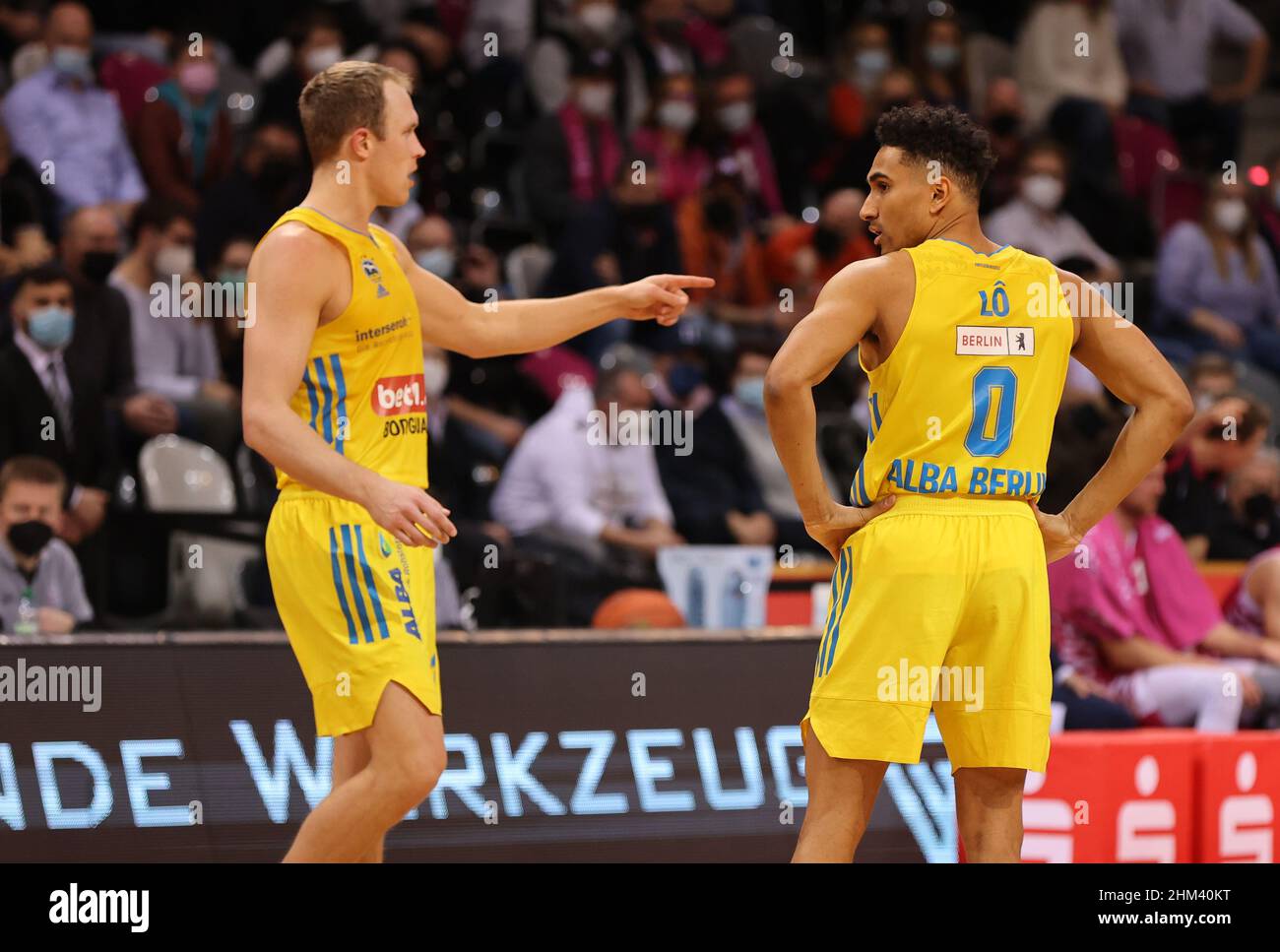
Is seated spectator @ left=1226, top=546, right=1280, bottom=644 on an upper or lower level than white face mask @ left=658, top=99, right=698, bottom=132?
lower

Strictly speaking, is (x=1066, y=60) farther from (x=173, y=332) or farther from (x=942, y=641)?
(x=942, y=641)

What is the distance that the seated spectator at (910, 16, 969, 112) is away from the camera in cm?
1194

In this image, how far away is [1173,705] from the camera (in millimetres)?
7141

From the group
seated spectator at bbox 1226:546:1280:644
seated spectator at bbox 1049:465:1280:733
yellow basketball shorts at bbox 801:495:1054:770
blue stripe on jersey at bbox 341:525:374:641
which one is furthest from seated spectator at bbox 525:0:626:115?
yellow basketball shorts at bbox 801:495:1054:770

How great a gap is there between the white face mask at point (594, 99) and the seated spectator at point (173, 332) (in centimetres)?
276

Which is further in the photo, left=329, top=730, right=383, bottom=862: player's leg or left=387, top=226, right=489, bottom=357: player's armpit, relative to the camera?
left=387, top=226, right=489, bottom=357: player's armpit

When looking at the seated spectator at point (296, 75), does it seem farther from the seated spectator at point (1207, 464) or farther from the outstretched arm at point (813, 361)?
the outstretched arm at point (813, 361)

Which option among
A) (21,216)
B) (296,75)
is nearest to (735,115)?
(296,75)

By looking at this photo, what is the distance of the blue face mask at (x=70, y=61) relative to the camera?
9.44m

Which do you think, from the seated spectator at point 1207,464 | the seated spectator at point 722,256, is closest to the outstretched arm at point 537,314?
the seated spectator at point 1207,464

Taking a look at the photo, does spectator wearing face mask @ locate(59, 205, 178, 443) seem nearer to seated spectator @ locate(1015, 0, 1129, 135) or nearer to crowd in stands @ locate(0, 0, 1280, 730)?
crowd in stands @ locate(0, 0, 1280, 730)

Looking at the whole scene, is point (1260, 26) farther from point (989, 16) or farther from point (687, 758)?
point (687, 758)

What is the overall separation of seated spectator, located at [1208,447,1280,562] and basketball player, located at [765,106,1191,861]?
4790mm

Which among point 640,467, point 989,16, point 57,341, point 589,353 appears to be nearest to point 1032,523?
point 640,467
